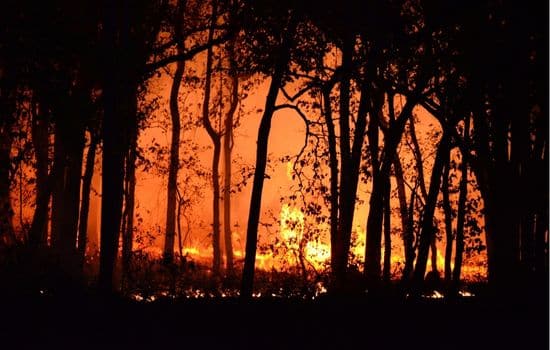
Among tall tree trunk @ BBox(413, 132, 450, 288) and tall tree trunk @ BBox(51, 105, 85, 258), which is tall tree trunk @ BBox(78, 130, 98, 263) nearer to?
tall tree trunk @ BBox(51, 105, 85, 258)

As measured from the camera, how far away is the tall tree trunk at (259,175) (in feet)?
44.5

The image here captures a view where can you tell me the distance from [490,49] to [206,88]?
53.1 ft

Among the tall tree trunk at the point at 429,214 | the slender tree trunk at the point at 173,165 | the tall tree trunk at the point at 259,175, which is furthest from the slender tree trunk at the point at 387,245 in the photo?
the slender tree trunk at the point at 173,165

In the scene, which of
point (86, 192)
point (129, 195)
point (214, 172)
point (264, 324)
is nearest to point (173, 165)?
point (129, 195)

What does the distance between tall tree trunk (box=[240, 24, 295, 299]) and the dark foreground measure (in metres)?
3.18

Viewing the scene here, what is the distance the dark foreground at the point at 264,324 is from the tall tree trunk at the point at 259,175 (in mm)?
3176

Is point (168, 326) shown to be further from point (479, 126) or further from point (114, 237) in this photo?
point (479, 126)

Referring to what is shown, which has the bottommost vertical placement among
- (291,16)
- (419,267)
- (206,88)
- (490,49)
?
(419,267)

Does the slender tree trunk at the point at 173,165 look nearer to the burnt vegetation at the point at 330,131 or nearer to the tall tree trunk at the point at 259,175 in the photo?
the burnt vegetation at the point at 330,131

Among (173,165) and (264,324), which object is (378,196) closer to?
(264,324)

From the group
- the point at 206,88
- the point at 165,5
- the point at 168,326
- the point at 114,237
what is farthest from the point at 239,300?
the point at 206,88

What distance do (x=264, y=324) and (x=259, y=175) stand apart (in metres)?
4.93

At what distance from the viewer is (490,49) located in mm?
12586

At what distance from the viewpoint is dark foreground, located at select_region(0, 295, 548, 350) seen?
27.4 feet
